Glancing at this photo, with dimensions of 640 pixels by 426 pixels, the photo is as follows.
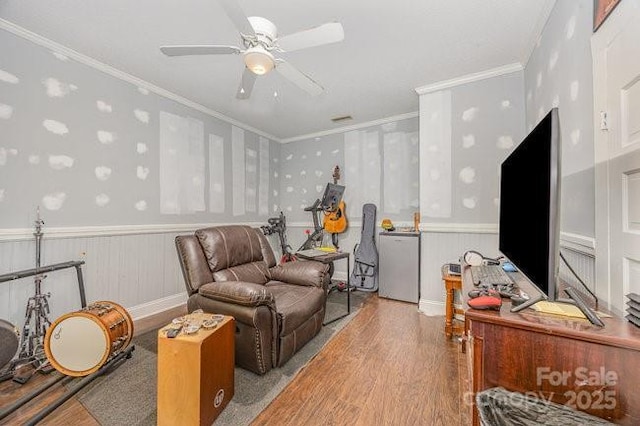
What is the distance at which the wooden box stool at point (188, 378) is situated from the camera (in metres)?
1.22

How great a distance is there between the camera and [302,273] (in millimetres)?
2387

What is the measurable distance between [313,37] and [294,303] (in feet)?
5.96

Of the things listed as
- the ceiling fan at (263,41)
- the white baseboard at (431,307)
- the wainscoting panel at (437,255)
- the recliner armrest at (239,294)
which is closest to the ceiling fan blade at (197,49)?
the ceiling fan at (263,41)

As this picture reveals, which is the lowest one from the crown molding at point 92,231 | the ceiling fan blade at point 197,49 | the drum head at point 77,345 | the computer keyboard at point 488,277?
the drum head at point 77,345

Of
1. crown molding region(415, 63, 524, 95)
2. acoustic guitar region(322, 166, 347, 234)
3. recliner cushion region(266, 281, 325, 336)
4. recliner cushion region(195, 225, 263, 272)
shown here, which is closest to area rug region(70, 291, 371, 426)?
recliner cushion region(266, 281, 325, 336)

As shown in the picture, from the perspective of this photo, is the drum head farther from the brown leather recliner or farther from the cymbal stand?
the brown leather recliner

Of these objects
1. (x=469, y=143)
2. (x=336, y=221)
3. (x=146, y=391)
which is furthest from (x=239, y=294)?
(x=469, y=143)

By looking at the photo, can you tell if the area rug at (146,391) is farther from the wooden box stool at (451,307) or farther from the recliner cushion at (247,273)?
the wooden box stool at (451,307)

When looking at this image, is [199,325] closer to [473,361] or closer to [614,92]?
[473,361]

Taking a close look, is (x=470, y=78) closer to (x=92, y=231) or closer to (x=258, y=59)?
(x=258, y=59)

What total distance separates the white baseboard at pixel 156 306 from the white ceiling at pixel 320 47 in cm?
243

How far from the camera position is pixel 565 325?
81cm

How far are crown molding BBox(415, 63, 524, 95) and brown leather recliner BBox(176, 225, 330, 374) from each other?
2302 mm

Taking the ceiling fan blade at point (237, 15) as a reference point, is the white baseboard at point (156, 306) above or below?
below
